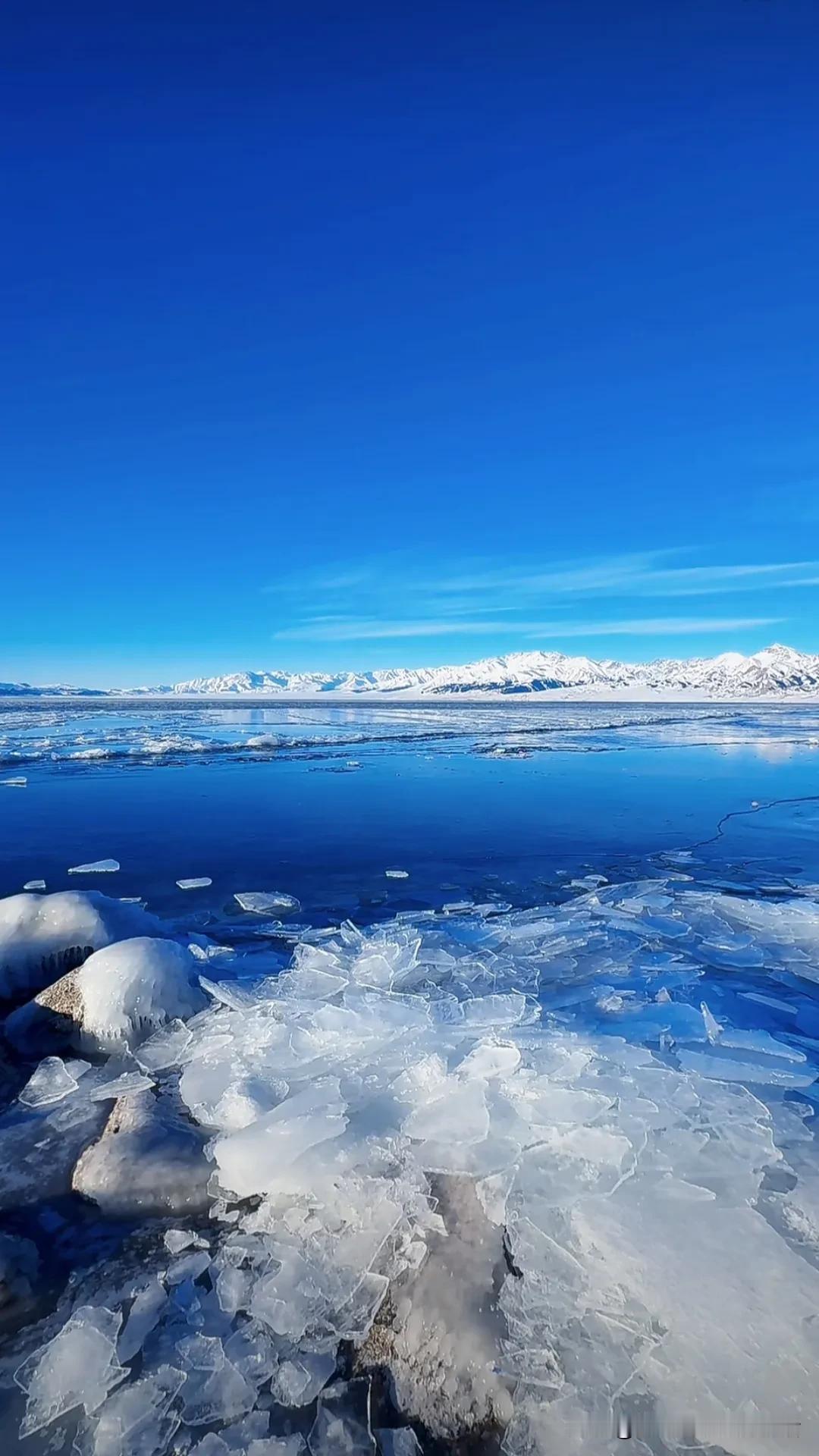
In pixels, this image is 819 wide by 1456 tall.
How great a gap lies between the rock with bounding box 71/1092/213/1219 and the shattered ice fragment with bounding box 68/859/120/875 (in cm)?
443

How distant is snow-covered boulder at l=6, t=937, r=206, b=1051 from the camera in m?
3.70

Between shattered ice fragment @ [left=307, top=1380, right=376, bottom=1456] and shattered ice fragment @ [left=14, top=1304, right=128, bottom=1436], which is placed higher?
shattered ice fragment @ [left=14, top=1304, right=128, bottom=1436]

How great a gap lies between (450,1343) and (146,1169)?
134cm

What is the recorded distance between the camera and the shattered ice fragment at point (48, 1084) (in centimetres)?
317

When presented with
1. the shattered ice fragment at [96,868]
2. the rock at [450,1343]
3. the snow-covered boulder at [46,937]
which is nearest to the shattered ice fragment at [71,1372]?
the rock at [450,1343]

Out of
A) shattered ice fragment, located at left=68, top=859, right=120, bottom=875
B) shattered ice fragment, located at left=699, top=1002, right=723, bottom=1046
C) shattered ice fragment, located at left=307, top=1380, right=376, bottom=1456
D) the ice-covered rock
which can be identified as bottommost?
shattered ice fragment, located at left=307, top=1380, right=376, bottom=1456

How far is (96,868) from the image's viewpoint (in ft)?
22.6

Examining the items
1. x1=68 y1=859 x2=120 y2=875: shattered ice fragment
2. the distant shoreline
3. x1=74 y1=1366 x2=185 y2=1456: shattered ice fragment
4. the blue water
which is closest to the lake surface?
x1=74 y1=1366 x2=185 y2=1456: shattered ice fragment

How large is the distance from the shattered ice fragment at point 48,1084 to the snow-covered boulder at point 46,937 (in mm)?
1028

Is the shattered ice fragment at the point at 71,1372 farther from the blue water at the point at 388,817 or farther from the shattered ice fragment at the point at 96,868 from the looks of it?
the shattered ice fragment at the point at 96,868

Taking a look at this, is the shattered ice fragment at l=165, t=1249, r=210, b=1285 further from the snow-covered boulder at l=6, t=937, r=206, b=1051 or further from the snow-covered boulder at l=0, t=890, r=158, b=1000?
the snow-covered boulder at l=0, t=890, r=158, b=1000

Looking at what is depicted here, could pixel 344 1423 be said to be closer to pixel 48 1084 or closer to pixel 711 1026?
pixel 48 1084

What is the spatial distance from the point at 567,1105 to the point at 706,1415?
978 mm

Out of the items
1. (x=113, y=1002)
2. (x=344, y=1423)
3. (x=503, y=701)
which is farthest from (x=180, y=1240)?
(x=503, y=701)
